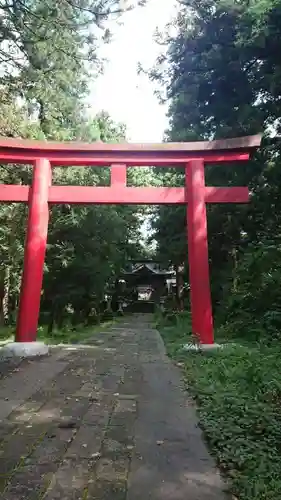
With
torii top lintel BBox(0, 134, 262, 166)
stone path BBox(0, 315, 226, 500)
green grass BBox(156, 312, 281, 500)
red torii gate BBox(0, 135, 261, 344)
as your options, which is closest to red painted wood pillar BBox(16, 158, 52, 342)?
red torii gate BBox(0, 135, 261, 344)

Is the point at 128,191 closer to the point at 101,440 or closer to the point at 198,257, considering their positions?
the point at 198,257

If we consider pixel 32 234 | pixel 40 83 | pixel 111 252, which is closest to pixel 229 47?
pixel 40 83

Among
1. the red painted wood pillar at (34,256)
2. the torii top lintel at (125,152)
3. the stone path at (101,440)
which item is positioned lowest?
the stone path at (101,440)

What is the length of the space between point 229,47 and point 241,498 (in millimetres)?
10652

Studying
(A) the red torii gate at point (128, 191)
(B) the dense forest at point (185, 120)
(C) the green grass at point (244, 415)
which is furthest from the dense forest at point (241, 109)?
(C) the green grass at point (244, 415)

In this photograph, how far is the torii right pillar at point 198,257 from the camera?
28.6ft

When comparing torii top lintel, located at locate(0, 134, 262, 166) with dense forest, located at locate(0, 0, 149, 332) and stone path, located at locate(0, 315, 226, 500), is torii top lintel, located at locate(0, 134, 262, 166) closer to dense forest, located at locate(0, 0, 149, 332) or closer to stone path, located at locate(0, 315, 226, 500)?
dense forest, located at locate(0, 0, 149, 332)

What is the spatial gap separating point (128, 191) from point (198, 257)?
199cm

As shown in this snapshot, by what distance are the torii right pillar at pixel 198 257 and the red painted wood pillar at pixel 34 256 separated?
2.98 m

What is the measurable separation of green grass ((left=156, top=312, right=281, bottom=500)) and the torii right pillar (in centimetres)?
173

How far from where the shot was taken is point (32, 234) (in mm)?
8789

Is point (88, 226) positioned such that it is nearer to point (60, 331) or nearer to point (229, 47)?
point (60, 331)

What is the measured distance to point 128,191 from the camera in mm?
9164

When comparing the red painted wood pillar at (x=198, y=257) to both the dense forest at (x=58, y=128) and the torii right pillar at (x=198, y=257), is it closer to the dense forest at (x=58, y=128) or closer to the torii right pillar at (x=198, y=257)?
the torii right pillar at (x=198, y=257)
